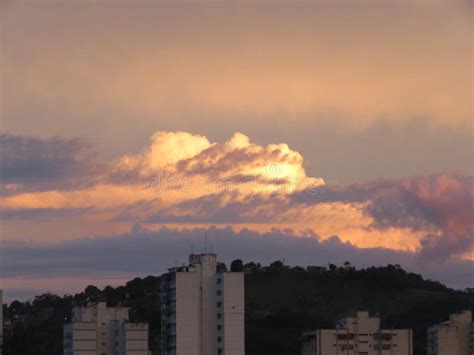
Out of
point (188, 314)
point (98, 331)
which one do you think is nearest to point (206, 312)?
point (188, 314)

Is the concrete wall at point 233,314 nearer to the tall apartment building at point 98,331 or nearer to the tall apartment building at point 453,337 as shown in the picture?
the tall apartment building at point 98,331

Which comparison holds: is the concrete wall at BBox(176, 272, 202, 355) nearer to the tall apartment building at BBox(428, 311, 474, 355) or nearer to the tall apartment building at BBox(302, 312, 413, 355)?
the tall apartment building at BBox(302, 312, 413, 355)

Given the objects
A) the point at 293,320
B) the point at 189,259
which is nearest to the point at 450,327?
the point at 189,259

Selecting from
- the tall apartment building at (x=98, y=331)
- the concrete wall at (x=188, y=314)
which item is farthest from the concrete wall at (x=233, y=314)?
the tall apartment building at (x=98, y=331)

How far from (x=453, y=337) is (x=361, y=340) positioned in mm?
12517

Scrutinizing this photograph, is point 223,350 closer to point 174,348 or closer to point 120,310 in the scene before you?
point 174,348

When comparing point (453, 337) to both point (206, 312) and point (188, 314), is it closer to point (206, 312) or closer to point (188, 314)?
point (206, 312)

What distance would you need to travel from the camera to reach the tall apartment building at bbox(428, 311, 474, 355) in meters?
145

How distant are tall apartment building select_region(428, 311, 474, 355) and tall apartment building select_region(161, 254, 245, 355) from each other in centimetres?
2859

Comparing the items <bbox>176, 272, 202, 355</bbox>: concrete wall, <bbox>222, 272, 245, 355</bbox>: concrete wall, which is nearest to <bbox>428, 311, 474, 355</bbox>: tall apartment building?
<bbox>222, 272, 245, 355</bbox>: concrete wall

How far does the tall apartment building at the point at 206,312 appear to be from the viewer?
123 metres

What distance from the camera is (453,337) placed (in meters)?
147

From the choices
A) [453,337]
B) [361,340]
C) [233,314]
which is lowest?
[361,340]

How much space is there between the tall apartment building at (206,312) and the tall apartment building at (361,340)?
1640 cm
